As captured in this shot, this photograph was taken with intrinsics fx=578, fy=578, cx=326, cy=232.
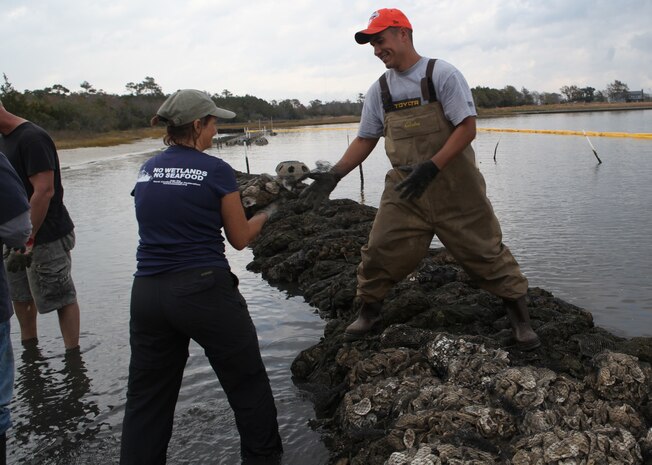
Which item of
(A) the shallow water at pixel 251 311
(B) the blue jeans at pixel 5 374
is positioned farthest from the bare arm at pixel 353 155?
(B) the blue jeans at pixel 5 374

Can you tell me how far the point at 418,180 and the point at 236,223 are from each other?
1.32 meters

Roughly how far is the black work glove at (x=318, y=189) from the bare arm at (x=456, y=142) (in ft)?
2.87

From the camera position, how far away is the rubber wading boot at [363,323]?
4559mm

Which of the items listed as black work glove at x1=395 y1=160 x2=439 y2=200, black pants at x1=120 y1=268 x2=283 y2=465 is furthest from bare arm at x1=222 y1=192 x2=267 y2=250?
black work glove at x1=395 y1=160 x2=439 y2=200

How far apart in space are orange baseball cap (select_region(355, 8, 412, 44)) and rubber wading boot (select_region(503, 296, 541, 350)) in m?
2.05

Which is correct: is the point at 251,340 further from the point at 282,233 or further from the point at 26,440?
the point at 282,233

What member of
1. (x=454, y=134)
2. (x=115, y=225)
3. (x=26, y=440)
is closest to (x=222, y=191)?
(x=454, y=134)

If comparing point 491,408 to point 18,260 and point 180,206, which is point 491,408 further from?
point 18,260

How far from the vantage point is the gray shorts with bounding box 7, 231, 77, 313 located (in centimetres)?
485

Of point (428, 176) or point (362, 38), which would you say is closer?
point (428, 176)

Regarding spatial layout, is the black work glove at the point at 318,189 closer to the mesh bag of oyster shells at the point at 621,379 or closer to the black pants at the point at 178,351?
the black pants at the point at 178,351

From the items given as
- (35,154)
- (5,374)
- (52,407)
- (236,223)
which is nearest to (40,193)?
(35,154)

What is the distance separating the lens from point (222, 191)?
9.67 ft

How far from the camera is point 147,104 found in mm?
107062
